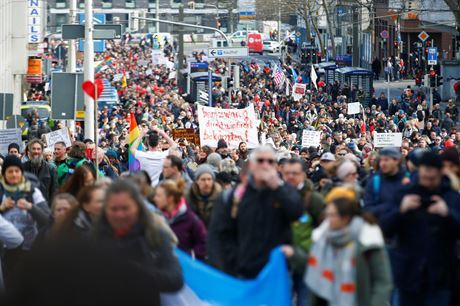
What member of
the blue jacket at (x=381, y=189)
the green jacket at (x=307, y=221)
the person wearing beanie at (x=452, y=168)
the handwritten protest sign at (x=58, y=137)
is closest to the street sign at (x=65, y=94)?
the handwritten protest sign at (x=58, y=137)

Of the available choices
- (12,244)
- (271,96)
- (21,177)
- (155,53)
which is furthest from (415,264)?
(155,53)

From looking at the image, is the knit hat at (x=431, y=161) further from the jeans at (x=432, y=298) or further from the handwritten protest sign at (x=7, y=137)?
the handwritten protest sign at (x=7, y=137)

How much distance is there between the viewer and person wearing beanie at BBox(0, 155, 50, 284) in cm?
1059

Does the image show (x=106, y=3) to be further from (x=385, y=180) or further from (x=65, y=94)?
(x=385, y=180)

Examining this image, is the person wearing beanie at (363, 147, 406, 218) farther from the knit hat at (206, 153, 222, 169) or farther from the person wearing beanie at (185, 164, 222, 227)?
the knit hat at (206, 153, 222, 169)

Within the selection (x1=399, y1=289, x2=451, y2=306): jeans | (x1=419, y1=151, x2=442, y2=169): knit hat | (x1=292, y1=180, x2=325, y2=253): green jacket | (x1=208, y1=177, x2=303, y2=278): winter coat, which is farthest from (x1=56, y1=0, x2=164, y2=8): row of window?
(x1=419, y1=151, x2=442, y2=169): knit hat

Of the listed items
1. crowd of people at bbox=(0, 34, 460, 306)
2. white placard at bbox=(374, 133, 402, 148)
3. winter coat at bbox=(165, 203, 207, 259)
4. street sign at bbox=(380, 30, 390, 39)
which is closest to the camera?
crowd of people at bbox=(0, 34, 460, 306)

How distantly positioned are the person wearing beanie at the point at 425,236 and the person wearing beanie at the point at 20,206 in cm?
308

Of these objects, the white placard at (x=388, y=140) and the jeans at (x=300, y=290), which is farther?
the white placard at (x=388, y=140)

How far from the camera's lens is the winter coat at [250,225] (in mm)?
8164

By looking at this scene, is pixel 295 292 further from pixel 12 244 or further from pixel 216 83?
pixel 216 83

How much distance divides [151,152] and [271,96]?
128 feet

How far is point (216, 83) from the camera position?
62344mm

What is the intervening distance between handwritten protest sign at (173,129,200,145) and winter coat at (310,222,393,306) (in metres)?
19.1
